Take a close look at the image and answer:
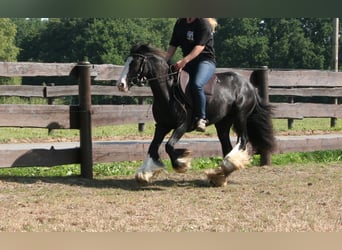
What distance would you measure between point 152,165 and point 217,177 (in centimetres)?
83

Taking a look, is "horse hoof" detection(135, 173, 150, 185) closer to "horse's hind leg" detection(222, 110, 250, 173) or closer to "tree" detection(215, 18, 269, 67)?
"horse's hind leg" detection(222, 110, 250, 173)

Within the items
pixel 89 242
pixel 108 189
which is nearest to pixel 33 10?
pixel 89 242

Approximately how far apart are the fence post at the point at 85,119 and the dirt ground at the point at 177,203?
21 centimetres

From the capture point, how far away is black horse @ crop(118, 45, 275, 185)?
20.4ft

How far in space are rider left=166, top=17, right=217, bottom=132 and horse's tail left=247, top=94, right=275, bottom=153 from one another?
107cm

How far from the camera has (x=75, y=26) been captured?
174 ft

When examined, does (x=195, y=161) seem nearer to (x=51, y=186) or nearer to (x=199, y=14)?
(x=51, y=186)

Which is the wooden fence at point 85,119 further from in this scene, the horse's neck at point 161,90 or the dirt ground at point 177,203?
the horse's neck at point 161,90

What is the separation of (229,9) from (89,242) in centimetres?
117

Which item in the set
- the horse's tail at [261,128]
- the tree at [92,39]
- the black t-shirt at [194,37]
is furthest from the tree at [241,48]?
the black t-shirt at [194,37]

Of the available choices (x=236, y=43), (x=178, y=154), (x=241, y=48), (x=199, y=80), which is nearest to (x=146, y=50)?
(x=199, y=80)

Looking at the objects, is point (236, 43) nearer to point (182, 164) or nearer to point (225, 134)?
point (225, 134)

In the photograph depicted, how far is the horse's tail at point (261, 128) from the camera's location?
726 centimetres

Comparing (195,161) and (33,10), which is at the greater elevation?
(33,10)
